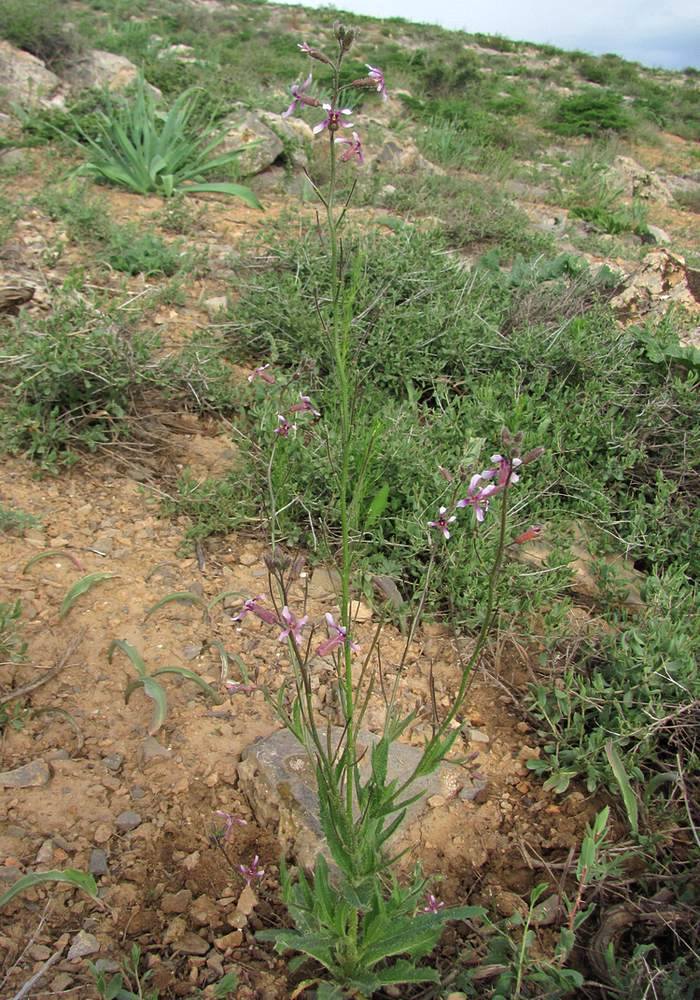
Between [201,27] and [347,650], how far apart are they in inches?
701

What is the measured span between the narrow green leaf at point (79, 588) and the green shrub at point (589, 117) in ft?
40.0

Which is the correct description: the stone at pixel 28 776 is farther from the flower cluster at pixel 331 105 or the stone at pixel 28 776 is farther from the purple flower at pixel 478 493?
the flower cluster at pixel 331 105

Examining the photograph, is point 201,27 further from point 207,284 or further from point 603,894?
point 603,894

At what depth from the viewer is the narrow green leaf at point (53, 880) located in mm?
1451

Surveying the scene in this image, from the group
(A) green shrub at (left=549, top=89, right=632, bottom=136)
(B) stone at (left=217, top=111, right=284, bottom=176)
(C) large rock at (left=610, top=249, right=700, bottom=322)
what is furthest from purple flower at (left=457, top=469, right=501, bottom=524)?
(A) green shrub at (left=549, top=89, right=632, bottom=136)

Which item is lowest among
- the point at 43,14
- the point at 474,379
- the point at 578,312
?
the point at 474,379

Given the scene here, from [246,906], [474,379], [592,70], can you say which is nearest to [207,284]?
[474,379]

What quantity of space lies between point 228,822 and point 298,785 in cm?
18

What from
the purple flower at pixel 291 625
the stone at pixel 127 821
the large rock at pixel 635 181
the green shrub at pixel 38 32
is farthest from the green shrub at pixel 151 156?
the large rock at pixel 635 181

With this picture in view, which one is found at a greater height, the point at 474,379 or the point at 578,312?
the point at 578,312

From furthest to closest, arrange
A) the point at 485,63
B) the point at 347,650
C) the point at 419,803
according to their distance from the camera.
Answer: the point at 485,63, the point at 419,803, the point at 347,650

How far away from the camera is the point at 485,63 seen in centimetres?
1947

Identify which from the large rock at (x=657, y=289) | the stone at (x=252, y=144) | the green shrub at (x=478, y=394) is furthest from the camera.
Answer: the stone at (x=252, y=144)

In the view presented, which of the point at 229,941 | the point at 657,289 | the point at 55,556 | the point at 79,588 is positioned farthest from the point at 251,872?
the point at 657,289
